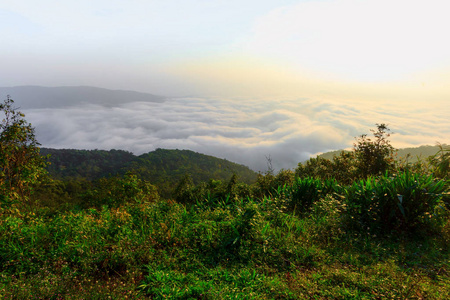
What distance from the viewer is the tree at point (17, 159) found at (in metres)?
6.55

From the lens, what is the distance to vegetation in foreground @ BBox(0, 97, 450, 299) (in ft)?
9.87

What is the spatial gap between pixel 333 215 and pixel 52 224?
16.1ft

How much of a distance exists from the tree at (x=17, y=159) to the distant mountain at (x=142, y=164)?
56685 mm

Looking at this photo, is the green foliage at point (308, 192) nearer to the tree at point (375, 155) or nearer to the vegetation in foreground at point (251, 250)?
the vegetation in foreground at point (251, 250)

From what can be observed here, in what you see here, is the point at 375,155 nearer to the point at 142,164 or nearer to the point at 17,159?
the point at 17,159

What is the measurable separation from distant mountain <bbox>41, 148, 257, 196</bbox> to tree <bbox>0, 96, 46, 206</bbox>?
186 ft

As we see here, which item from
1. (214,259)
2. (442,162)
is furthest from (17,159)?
(442,162)

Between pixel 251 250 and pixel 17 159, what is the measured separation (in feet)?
21.2

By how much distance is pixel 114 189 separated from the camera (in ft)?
36.0

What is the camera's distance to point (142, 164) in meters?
74.3

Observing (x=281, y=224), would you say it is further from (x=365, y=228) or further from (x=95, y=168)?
(x=95, y=168)

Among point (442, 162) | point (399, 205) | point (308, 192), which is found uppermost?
point (442, 162)

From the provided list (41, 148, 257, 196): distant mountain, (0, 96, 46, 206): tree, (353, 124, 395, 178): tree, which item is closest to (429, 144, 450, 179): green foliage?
(353, 124, 395, 178): tree

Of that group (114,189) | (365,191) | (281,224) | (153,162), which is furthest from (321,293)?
(153,162)
